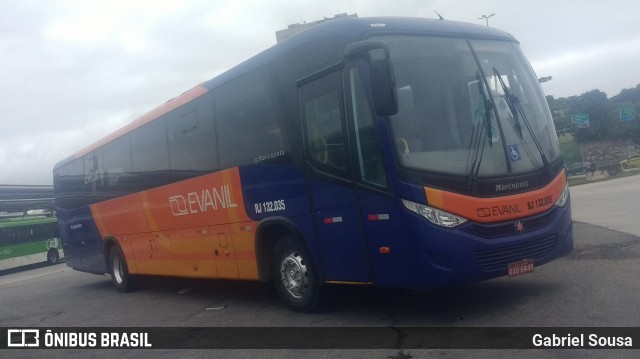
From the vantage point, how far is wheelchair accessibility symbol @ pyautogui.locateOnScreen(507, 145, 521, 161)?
7.04 metres

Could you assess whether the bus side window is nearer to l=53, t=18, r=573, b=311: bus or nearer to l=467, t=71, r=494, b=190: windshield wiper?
l=53, t=18, r=573, b=311: bus

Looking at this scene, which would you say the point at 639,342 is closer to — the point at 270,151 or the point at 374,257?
the point at 374,257

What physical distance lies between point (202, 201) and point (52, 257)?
32089mm

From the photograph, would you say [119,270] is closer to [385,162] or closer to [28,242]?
[385,162]

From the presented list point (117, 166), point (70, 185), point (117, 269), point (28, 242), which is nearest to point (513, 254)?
point (117, 166)

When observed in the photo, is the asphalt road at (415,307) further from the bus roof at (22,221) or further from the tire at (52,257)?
the tire at (52,257)

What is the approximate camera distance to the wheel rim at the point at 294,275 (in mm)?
8211

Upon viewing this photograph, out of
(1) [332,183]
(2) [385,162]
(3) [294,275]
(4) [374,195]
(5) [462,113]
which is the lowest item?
(3) [294,275]

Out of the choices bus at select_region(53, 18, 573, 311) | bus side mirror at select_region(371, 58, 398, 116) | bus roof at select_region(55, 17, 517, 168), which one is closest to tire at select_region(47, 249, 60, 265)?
bus at select_region(53, 18, 573, 311)

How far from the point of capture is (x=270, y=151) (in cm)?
852

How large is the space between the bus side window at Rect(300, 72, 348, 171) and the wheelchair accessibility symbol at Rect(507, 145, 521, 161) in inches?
71.3

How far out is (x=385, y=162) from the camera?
6.70 metres
